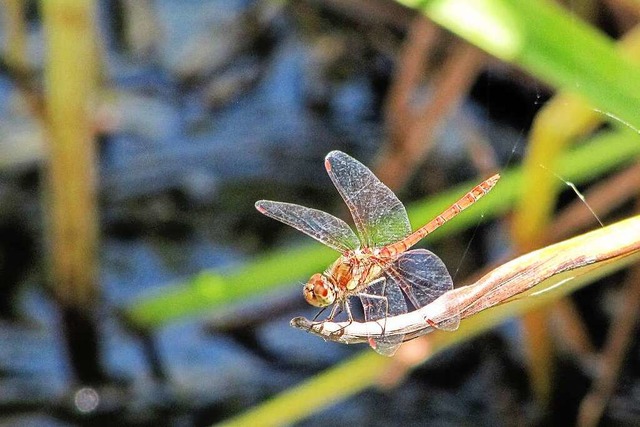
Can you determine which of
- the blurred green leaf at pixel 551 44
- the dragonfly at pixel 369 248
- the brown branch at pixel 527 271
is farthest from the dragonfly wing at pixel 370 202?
the brown branch at pixel 527 271

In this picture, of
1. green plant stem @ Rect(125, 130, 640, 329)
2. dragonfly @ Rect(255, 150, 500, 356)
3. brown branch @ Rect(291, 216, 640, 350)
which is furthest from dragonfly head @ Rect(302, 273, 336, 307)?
green plant stem @ Rect(125, 130, 640, 329)

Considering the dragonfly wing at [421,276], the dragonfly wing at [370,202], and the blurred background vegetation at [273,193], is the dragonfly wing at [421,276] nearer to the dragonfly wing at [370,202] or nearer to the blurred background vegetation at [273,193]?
the dragonfly wing at [370,202]

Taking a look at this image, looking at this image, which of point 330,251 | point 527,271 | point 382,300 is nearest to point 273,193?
point 330,251

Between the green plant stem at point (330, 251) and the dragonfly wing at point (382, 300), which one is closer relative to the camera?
the dragonfly wing at point (382, 300)

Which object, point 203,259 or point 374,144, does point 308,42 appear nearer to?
point 374,144

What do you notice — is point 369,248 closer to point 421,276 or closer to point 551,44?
point 421,276
